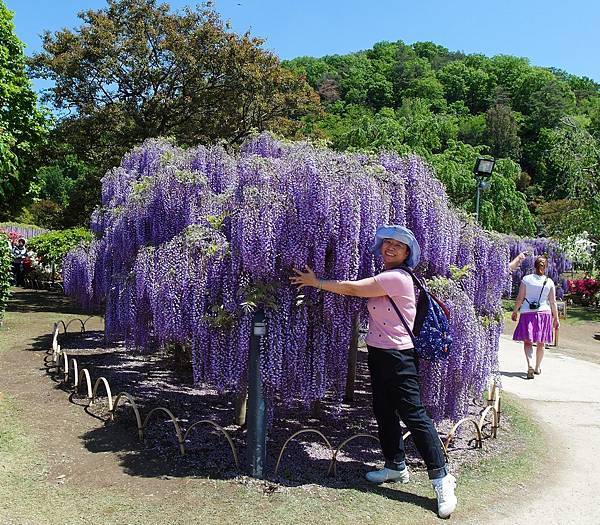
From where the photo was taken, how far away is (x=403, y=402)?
4.71m

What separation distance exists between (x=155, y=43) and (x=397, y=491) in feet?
54.6

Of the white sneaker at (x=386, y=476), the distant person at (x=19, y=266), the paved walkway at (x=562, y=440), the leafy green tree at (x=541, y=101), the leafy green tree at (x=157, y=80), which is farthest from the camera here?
the leafy green tree at (x=541, y=101)

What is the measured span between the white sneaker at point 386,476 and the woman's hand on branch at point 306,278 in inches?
69.9

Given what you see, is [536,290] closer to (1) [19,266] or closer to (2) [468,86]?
(1) [19,266]

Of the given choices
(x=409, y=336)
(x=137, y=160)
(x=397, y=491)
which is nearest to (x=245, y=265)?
(x=409, y=336)

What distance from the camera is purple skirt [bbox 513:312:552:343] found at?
9.85m

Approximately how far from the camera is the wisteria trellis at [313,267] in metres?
5.17

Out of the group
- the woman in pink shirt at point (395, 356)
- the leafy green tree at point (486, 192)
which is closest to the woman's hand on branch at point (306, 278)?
the woman in pink shirt at point (395, 356)

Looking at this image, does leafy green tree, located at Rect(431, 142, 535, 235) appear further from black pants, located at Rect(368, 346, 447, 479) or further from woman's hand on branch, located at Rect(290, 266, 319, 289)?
black pants, located at Rect(368, 346, 447, 479)

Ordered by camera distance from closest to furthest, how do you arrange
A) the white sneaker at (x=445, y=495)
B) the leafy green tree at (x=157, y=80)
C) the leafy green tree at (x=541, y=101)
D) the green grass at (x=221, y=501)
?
the green grass at (x=221, y=501) < the white sneaker at (x=445, y=495) < the leafy green tree at (x=157, y=80) < the leafy green tree at (x=541, y=101)

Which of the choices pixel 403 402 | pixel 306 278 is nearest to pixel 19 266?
pixel 306 278

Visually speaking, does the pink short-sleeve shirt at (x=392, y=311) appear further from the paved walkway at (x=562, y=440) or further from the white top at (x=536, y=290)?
the white top at (x=536, y=290)

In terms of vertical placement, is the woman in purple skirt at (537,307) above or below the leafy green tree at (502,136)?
below

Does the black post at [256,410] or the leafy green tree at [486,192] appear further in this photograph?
the leafy green tree at [486,192]
